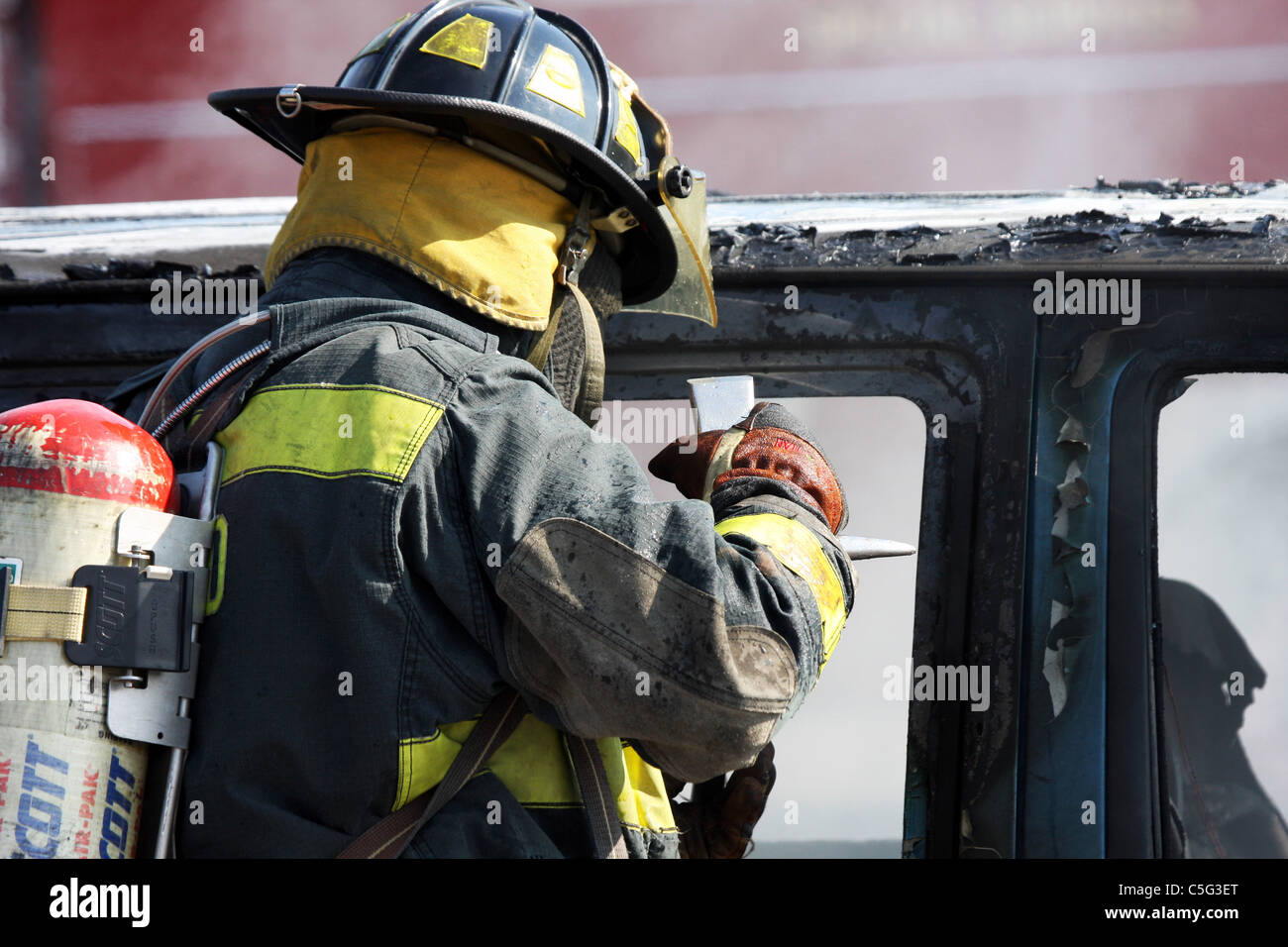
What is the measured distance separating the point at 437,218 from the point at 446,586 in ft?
1.82

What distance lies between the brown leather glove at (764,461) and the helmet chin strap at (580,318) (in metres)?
0.17

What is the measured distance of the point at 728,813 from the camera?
2.14 meters

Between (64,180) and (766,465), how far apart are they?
4941 millimetres

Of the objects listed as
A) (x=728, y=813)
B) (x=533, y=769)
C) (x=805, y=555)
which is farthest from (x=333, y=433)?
(x=728, y=813)

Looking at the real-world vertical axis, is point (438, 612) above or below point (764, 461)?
below

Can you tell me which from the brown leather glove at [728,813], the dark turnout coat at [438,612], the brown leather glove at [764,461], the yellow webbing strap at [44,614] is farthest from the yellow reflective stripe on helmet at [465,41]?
the brown leather glove at [728,813]

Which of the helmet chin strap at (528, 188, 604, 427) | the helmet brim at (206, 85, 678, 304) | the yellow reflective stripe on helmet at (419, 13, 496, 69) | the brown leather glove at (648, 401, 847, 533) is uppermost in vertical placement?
the yellow reflective stripe on helmet at (419, 13, 496, 69)

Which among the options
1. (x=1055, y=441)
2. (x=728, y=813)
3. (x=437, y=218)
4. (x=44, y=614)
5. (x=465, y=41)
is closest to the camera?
(x=44, y=614)

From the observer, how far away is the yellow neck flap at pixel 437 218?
5.50 ft

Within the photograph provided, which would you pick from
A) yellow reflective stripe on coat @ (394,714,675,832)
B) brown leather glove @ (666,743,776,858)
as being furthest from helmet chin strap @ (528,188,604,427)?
brown leather glove @ (666,743,776,858)

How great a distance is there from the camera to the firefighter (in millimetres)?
1400

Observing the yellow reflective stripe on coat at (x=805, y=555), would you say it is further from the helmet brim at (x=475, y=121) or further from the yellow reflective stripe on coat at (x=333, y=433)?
the helmet brim at (x=475, y=121)

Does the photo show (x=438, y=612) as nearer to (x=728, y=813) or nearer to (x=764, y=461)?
(x=764, y=461)

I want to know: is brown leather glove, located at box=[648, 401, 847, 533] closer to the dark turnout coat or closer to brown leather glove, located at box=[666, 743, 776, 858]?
the dark turnout coat
